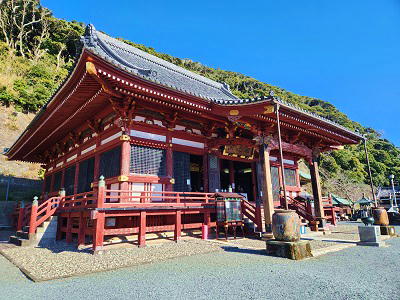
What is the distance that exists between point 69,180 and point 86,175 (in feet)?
9.39

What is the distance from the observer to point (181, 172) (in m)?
10.7

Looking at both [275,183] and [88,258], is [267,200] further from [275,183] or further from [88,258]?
[88,258]

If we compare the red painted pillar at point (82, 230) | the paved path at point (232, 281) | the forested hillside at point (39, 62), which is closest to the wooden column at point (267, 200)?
the paved path at point (232, 281)

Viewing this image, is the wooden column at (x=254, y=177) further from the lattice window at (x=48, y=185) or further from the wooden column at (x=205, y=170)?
the lattice window at (x=48, y=185)

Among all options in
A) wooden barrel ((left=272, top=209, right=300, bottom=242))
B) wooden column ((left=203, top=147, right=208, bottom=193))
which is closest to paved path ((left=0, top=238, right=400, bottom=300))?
wooden barrel ((left=272, top=209, right=300, bottom=242))

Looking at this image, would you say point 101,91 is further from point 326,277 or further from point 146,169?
point 326,277

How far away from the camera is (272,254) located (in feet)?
21.2

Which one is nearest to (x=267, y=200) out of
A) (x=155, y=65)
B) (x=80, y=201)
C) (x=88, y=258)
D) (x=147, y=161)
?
(x=147, y=161)

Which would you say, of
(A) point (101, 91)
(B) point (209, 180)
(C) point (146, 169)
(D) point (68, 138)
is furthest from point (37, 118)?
(B) point (209, 180)

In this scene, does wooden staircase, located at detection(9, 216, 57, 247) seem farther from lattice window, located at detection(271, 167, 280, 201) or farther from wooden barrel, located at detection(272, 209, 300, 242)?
lattice window, located at detection(271, 167, 280, 201)

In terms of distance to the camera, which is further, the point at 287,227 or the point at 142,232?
the point at 142,232

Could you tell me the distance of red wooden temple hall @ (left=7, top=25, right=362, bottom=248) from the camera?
801 cm

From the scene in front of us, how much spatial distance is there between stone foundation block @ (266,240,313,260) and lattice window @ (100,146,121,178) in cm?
595

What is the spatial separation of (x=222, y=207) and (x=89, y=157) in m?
6.89
